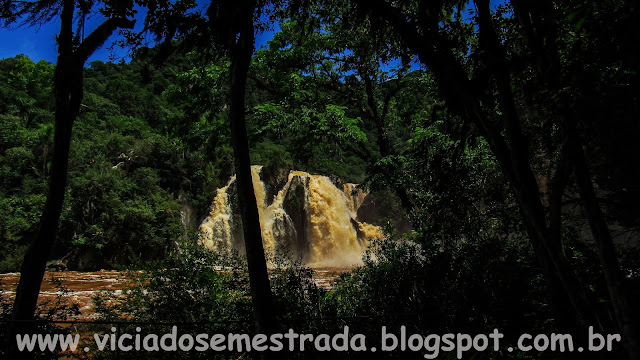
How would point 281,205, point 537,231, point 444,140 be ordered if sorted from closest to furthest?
point 537,231, point 444,140, point 281,205

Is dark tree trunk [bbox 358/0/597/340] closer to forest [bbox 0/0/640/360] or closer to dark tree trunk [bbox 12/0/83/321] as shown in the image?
forest [bbox 0/0/640/360]

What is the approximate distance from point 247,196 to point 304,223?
66.2ft

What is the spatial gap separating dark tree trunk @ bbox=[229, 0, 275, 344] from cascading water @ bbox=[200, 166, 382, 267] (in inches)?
718

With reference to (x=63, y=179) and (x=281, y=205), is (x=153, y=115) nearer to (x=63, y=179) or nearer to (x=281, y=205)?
(x=281, y=205)

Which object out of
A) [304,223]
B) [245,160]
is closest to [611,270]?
[245,160]

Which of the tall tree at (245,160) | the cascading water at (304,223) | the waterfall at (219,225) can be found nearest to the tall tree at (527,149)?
the tall tree at (245,160)

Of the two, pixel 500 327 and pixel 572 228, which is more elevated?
pixel 572 228

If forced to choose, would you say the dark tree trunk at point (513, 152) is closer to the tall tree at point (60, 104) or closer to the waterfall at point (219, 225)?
the tall tree at point (60, 104)

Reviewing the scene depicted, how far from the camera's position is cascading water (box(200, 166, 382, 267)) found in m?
22.1

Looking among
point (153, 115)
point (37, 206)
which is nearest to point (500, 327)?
point (37, 206)

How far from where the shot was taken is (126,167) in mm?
23156

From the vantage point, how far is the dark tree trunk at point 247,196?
3.45 m

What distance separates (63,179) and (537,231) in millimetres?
5291

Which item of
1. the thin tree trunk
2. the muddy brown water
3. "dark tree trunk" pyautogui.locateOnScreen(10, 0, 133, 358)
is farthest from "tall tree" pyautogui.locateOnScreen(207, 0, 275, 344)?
the muddy brown water
